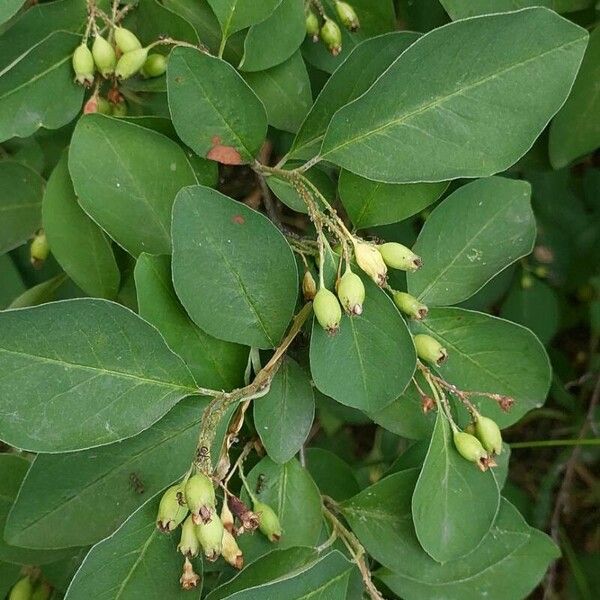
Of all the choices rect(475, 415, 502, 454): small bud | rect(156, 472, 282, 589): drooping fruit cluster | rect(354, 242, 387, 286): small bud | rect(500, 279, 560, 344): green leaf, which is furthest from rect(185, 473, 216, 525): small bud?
rect(500, 279, 560, 344): green leaf

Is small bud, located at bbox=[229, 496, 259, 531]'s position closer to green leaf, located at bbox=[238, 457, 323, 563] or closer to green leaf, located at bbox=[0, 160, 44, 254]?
green leaf, located at bbox=[238, 457, 323, 563]

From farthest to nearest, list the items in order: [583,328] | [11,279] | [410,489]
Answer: [583,328], [11,279], [410,489]

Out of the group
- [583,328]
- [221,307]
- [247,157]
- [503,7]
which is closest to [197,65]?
[247,157]

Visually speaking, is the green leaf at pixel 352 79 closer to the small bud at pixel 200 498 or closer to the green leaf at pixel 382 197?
the green leaf at pixel 382 197

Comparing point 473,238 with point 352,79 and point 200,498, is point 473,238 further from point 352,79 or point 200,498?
point 200,498

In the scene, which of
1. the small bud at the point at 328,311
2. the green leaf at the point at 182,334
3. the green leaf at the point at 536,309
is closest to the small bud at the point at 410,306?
the small bud at the point at 328,311

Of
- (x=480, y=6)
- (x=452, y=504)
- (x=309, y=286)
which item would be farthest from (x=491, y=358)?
(x=480, y=6)

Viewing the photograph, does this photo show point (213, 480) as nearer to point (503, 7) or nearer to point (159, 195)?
point (159, 195)

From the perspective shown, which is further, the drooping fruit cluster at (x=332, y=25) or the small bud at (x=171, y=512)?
the drooping fruit cluster at (x=332, y=25)
